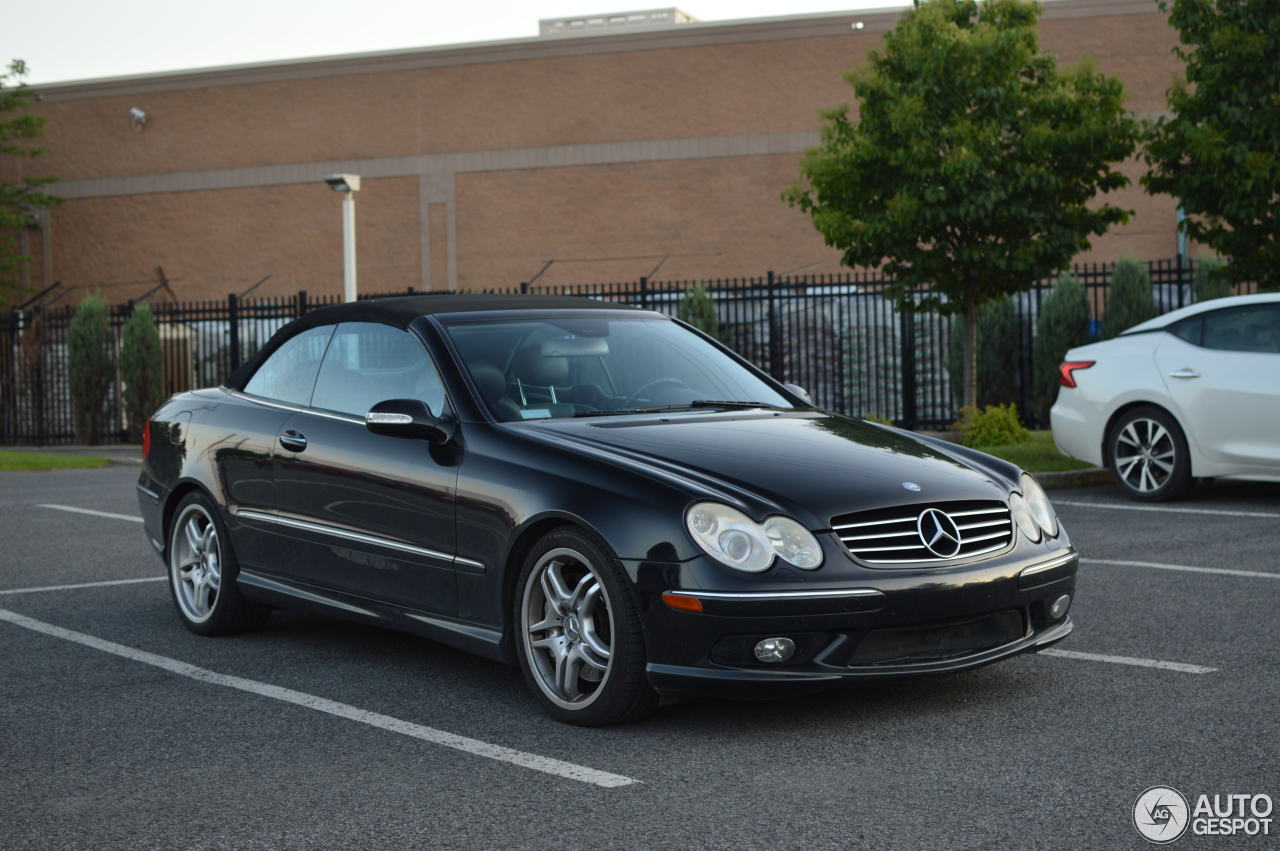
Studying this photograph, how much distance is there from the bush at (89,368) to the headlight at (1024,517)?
22782 mm

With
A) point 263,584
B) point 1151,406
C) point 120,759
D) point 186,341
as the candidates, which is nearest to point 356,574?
point 263,584

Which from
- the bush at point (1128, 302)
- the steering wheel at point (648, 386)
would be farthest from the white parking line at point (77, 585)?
the bush at point (1128, 302)

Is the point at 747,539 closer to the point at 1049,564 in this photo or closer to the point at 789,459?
the point at 789,459

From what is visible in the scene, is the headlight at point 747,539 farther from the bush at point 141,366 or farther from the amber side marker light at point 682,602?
the bush at point 141,366

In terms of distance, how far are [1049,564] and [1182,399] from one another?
656cm

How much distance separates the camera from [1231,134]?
15469 mm

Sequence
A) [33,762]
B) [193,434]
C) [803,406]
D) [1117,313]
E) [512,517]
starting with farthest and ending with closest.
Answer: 1. [1117,313]
2. [193,434]
3. [803,406]
4. [512,517]
5. [33,762]

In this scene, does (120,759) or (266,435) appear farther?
(266,435)

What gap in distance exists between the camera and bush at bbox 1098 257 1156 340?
20.9 metres

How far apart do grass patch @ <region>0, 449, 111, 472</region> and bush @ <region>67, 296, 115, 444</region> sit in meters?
3.85

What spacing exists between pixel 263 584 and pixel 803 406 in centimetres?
251

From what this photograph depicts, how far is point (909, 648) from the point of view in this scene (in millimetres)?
5074

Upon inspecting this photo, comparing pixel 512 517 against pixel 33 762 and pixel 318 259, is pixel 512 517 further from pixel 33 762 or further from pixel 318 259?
pixel 318 259

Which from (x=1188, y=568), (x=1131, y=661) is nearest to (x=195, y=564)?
(x=1131, y=661)
